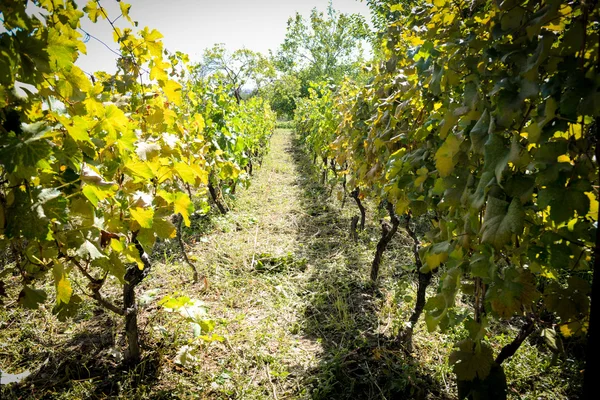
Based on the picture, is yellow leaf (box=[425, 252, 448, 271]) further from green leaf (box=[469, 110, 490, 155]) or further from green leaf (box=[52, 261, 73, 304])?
green leaf (box=[52, 261, 73, 304])

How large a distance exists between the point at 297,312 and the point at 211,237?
2.06 m

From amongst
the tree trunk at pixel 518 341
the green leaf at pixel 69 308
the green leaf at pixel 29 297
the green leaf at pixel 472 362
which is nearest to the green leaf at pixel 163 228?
the green leaf at pixel 69 308

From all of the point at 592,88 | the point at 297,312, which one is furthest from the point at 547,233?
the point at 297,312

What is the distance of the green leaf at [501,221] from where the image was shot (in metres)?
0.78

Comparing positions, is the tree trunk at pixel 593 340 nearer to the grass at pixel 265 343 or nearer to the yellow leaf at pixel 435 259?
the yellow leaf at pixel 435 259

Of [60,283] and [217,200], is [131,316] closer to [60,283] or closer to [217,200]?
[60,283]

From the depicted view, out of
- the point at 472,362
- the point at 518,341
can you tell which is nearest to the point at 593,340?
the point at 472,362

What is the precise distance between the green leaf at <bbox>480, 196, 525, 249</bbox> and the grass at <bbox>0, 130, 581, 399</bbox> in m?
1.69

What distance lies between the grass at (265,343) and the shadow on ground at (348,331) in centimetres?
1

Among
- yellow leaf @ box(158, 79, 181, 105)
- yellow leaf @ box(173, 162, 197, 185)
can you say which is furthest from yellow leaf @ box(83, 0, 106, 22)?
yellow leaf @ box(173, 162, 197, 185)

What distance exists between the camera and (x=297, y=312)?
303 centimetres

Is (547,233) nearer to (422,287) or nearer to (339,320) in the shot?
(422,287)

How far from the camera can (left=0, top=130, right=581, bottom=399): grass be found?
6.91 feet

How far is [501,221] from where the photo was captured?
82cm
